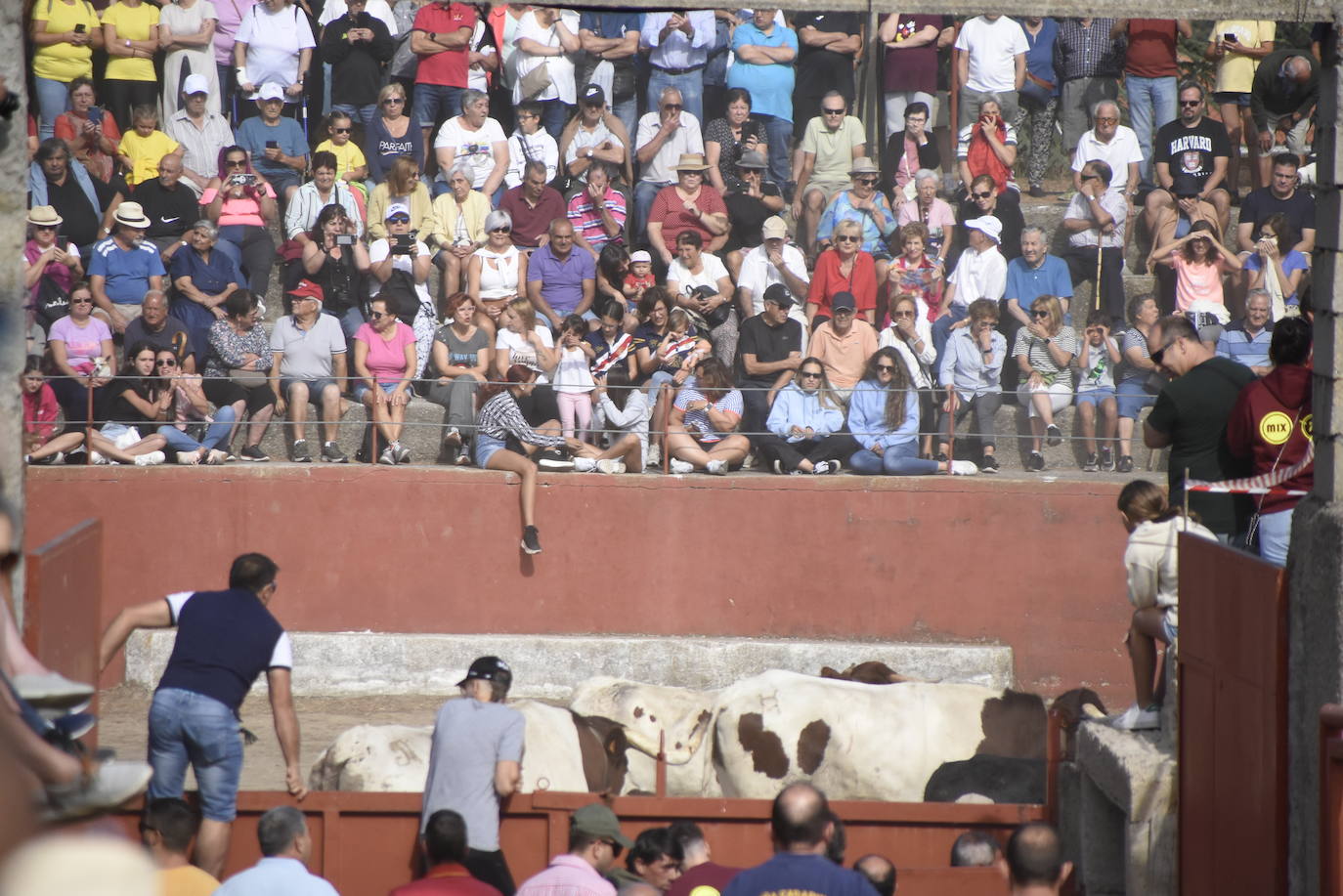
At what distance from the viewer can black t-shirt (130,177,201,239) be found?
1503cm

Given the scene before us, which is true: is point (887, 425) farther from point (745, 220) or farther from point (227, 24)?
point (227, 24)

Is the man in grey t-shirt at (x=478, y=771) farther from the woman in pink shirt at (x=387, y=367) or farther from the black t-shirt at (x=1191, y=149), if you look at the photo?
the black t-shirt at (x=1191, y=149)

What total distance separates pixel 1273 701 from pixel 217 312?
10121mm

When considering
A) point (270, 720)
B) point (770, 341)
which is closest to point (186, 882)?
point (270, 720)

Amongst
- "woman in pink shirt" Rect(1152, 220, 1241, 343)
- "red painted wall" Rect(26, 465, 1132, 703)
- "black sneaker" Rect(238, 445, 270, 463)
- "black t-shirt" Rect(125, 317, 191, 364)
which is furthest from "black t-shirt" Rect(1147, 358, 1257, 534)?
"black t-shirt" Rect(125, 317, 191, 364)

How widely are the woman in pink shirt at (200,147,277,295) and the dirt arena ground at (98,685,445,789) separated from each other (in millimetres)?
3956

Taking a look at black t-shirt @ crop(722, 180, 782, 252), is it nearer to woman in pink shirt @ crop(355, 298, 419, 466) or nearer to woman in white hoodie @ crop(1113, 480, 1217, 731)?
woman in pink shirt @ crop(355, 298, 419, 466)

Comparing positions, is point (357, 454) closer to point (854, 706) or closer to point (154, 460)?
point (154, 460)

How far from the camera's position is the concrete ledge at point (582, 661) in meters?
13.6

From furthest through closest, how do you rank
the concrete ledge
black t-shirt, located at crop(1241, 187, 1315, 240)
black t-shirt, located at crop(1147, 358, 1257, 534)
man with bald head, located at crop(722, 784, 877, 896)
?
black t-shirt, located at crop(1241, 187, 1315, 240)
the concrete ledge
black t-shirt, located at crop(1147, 358, 1257, 534)
man with bald head, located at crop(722, 784, 877, 896)

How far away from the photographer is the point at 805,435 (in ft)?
46.3

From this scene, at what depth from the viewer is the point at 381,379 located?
14.0m

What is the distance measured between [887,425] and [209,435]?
5591 millimetres

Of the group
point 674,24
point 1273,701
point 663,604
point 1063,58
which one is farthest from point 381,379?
point 1273,701
